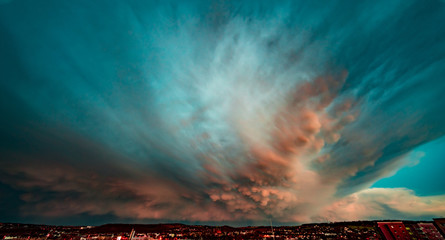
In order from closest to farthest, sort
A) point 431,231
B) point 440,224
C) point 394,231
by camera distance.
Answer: point 440,224
point 394,231
point 431,231

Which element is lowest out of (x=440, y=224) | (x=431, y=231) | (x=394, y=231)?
(x=431, y=231)

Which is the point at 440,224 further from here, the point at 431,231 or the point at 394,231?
the point at 394,231

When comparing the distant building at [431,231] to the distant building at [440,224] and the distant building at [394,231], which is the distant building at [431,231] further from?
the distant building at [394,231]

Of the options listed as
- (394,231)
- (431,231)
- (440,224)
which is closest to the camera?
(440,224)

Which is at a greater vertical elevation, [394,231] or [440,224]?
[440,224]

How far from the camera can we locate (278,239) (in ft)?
479

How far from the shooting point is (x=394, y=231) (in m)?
85.8

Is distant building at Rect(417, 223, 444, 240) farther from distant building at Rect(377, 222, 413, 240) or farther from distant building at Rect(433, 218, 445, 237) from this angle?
distant building at Rect(377, 222, 413, 240)

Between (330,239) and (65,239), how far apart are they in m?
219

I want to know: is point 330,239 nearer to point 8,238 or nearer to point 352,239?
point 352,239

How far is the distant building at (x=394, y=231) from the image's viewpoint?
277 feet

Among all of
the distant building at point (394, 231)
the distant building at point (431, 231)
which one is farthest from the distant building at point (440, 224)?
the distant building at point (394, 231)

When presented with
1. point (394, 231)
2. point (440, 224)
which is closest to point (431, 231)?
point (440, 224)

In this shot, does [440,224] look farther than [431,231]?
No
